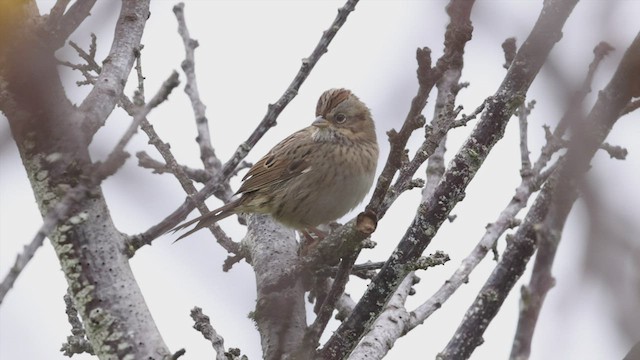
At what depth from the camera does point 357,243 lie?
139 inches

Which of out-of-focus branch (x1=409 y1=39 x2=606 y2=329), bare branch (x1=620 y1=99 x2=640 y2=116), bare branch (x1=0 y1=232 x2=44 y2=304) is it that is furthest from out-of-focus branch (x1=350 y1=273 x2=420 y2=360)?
bare branch (x1=0 y1=232 x2=44 y2=304)

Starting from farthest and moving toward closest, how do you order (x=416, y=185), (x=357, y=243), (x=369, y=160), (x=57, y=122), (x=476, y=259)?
(x=369, y=160) < (x=476, y=259) < (x=416, y=185) < (x=357, y=243) < (x=57, y=122)

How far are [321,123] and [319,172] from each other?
0.50 meters

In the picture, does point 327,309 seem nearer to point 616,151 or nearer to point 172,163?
point 616,151

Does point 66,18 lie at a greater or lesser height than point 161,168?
lesser

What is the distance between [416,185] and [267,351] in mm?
1266

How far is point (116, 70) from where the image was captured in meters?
3.64

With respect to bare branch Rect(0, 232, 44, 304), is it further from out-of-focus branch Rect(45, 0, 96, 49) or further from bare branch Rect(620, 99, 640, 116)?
bare branch Rect(620, 99, 640, 116)

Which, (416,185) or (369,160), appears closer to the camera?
(416,185)

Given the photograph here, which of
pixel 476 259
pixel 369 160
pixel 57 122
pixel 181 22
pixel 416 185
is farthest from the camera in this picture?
pixel 369 160

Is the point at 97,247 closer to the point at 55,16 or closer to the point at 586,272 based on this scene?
the point at 55,16

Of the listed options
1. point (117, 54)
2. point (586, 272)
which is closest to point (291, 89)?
point (117, 54)

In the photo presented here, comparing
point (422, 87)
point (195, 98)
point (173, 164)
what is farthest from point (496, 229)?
point (195, 98)

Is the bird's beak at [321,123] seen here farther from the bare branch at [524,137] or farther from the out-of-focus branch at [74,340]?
the out-of-focus branch at [74,340]
